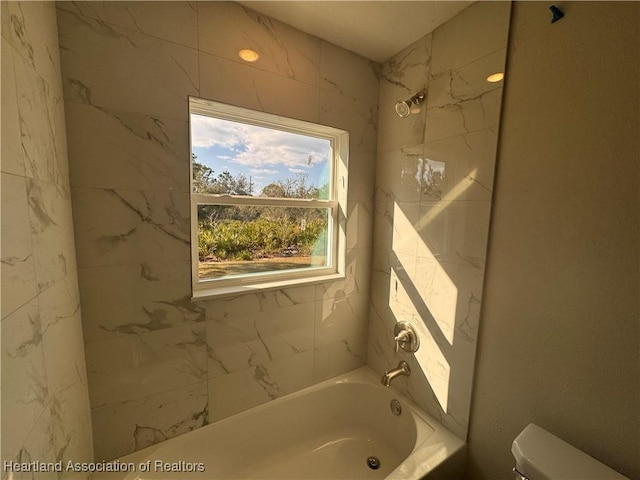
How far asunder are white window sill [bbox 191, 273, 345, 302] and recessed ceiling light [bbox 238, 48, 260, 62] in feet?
3.88

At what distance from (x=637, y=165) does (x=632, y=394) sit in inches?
29.2

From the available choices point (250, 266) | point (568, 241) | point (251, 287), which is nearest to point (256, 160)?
point (250, 266)

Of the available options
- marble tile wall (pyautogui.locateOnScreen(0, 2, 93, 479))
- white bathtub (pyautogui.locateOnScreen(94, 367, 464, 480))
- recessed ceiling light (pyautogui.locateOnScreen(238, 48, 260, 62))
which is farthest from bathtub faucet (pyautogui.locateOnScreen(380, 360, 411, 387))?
recessed ceiling light (pyautogui.locateOnScreen(238, 48, 260, 62))

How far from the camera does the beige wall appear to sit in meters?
0.87

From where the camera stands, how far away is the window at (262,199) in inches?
55.7

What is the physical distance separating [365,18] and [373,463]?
2533 mm

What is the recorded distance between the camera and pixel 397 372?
1578mm

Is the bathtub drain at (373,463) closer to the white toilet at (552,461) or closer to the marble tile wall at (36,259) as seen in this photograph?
the white toilet at (552,461)

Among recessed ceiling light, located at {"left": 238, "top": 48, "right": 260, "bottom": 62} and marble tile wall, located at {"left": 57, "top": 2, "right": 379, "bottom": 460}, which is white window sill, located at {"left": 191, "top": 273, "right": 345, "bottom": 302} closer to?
marble tile wall, located at {"left": 57, "top": 2, "right": 379, "bottom": 460}

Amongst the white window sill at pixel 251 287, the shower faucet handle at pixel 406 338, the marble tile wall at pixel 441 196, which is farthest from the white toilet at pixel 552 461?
the white window sill at pixel 251 287

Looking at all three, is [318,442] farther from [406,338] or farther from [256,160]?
[256,160]

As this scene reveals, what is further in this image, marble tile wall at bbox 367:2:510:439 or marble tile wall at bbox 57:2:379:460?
marble tile wall at bbox 367:2:510:439

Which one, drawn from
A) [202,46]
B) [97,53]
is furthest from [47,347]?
[202,46]

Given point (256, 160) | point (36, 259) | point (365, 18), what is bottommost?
point (36, 259)
